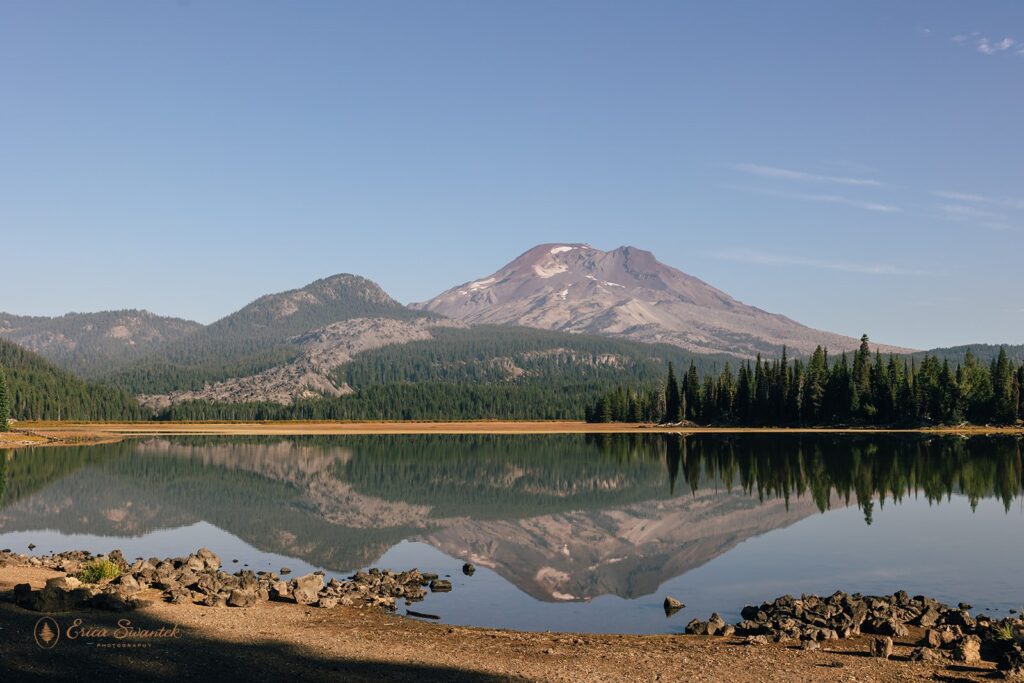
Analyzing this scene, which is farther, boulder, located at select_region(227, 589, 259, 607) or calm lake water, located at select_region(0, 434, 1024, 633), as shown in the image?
calm lake water, located at select_region(0, 434, 1024, 633)

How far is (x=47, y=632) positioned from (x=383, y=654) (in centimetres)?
975

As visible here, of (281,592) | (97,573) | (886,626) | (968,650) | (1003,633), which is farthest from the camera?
(97,573)

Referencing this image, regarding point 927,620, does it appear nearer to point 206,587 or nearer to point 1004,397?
point 206,587

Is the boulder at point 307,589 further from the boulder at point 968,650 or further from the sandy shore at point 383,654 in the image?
the boulder at point 968,650

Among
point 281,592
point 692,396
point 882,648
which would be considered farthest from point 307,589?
point 692,396

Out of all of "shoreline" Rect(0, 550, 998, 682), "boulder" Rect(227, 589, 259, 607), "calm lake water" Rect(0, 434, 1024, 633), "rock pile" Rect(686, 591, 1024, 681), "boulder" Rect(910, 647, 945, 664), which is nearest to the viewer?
"shoreline" Rect(0, 550, 998, 682)

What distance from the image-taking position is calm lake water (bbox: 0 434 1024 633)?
1462 inches

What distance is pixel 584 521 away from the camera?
201 feet

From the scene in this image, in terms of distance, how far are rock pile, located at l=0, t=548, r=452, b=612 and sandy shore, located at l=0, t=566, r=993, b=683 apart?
2.83 ft

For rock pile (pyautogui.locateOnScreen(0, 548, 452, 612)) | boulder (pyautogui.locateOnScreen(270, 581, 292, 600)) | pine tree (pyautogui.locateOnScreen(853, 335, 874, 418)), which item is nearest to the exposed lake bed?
rock pile (pyautogui.locateOnScreen(0, 548, 452, 612))

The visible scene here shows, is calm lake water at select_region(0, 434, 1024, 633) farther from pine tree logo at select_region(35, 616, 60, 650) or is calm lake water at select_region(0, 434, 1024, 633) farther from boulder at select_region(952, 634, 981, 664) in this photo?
pine tree logo at select_region(35, 616, 60, 650)

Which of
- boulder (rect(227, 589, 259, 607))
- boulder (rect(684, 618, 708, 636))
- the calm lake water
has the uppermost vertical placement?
boulder (rect(227, 589, 259, 607))

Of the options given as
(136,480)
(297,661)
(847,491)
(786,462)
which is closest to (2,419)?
(136,480)

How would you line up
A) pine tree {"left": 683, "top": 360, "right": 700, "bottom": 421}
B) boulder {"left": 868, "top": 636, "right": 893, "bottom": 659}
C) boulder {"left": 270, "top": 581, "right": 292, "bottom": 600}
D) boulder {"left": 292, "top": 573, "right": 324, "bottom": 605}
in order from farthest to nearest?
pine tree {"left": 683, "top": 360, "right": 700, "bottom": 421}, boulder {"left": 270, "top": 581, "right": 292, "bottom": 600}, boulder {"left": 292, "top": 573, "right": 324, "bottom": 605}, boulder {"left": 868, "top": 636, "right": 893, "bottom": 659}
